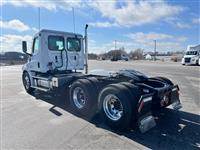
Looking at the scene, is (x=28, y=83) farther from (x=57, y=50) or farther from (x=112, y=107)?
(x=112, y=107)

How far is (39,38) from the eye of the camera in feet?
27.1

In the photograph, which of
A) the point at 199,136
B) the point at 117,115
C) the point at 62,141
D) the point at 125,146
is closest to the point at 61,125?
the point at 62,141

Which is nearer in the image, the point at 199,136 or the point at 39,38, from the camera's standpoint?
the point at 199,136

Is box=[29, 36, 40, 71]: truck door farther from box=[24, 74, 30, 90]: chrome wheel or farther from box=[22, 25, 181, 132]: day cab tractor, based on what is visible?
box=[24, 74, 30, 90]: chrome wheel

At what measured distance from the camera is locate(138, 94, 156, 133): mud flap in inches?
180

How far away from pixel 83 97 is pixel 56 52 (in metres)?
2.89

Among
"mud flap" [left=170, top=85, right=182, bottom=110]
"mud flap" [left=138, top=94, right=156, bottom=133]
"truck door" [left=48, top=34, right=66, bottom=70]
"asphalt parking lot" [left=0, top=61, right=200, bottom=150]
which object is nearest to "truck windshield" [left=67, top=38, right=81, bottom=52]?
"truck door" [left=48, top=34, right=66, bottom=70]

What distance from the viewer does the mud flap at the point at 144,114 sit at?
4.58 metres

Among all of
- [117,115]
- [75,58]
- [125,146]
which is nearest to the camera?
[125,146]

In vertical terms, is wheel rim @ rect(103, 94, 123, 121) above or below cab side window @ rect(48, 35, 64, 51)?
below

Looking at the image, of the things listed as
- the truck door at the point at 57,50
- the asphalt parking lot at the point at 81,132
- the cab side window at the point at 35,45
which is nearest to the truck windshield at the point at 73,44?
the truck door at the point at 57,50

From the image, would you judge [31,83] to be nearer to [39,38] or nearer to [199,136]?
[39,38]

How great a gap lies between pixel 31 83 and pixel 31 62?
986 millimetres

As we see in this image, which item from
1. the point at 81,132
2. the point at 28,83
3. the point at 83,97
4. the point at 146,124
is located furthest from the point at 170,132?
the point at 28,83
